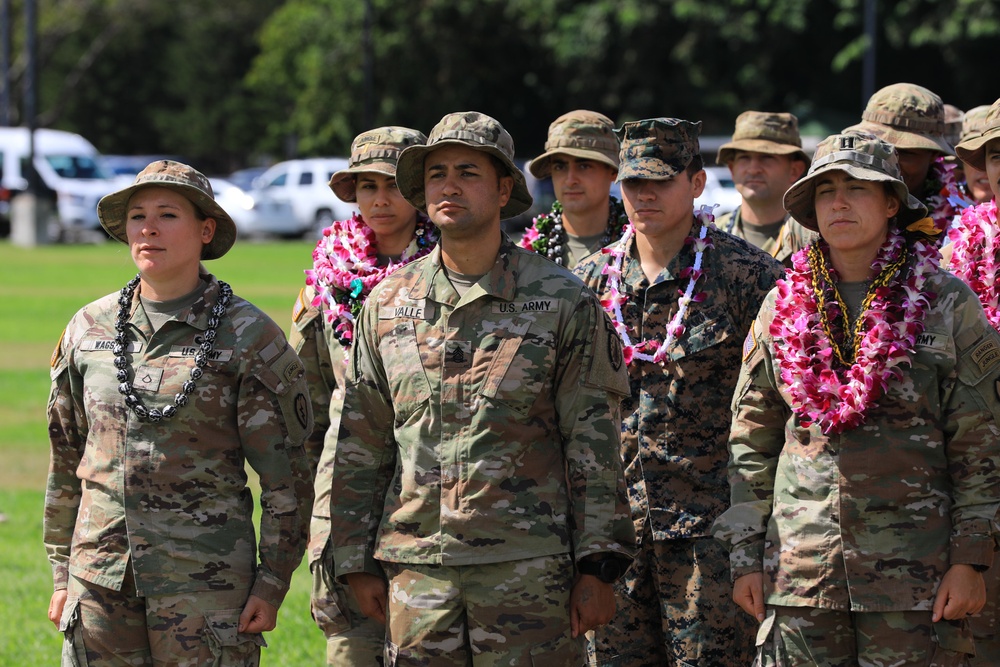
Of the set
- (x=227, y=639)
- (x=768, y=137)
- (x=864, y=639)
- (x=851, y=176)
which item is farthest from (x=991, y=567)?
(x=768, y=137)

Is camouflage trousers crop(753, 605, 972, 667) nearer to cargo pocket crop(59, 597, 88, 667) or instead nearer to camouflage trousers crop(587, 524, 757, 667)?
camouflage trousers crop(587, 524, 757, 667)

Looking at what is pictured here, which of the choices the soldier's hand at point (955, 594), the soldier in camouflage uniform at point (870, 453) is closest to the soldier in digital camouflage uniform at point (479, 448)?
the soldier in camouflage uniform at point (870, 453)

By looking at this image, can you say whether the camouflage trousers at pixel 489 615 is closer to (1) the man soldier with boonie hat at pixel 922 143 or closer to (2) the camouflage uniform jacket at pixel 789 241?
(1) the man soldier with boonie hat at pixel 922 143

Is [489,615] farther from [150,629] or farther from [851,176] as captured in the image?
[851,176]

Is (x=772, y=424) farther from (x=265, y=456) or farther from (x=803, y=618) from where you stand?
(x=265, y=456)

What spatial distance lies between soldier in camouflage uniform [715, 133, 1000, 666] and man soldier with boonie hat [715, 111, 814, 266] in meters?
4.01

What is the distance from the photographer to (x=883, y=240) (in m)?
4.77

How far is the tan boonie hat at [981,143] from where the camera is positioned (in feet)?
18.0

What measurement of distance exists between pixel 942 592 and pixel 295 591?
484 cm

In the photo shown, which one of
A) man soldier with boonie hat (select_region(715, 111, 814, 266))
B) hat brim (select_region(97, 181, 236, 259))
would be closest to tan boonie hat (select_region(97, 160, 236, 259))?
hat brim (select_region(97, 181, 236, 259))

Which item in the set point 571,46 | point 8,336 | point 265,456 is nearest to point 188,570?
point 265,456

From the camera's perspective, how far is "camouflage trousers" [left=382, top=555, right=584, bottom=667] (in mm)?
4477

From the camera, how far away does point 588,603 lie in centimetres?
454

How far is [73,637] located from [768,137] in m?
5.58
